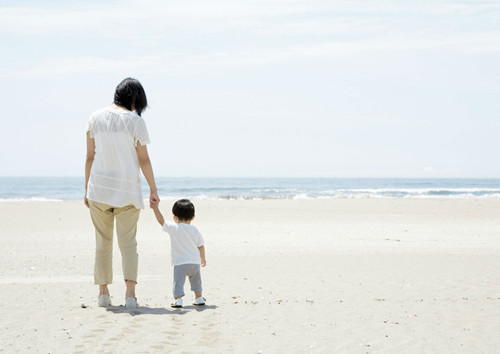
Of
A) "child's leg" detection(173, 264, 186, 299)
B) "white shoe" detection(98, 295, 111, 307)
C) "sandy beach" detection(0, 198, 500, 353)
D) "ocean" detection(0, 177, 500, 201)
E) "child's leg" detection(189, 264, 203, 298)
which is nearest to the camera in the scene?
"sandy beach" detection(0, 198, 500, 353)

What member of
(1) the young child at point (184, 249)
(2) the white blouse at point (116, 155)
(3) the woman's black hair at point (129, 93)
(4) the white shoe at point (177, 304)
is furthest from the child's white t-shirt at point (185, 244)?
(3) the woman's black hair at point (129, 93)

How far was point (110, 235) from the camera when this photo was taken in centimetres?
498

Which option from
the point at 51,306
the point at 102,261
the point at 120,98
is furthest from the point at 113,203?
the point at 51,306

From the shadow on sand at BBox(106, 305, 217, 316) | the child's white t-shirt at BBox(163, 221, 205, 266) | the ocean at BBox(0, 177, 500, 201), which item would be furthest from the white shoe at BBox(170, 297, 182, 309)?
the ocean at BBox(0, 177, 500, 201)

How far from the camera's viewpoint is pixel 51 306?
5.17 m

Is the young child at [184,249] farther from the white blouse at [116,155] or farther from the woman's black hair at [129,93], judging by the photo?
the woman's black hair at [129,93]

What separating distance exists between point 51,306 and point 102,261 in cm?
73

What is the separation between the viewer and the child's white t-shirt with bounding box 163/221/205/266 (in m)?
5.23

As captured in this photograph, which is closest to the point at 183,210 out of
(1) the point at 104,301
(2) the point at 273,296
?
(1) the point at 104,301

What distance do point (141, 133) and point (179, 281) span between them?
1.46 metres

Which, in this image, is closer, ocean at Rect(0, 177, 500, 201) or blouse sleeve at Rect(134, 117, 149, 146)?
blouse sleeve at Rect(134, 117, 149, 146)

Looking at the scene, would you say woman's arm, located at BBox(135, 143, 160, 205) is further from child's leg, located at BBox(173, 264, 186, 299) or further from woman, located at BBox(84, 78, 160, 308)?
child's leg, located at BBox(173, 264, 186, 299)

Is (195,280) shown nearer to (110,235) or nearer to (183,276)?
(183,276)

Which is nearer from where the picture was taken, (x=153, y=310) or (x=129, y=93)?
(x=129, y=93)
